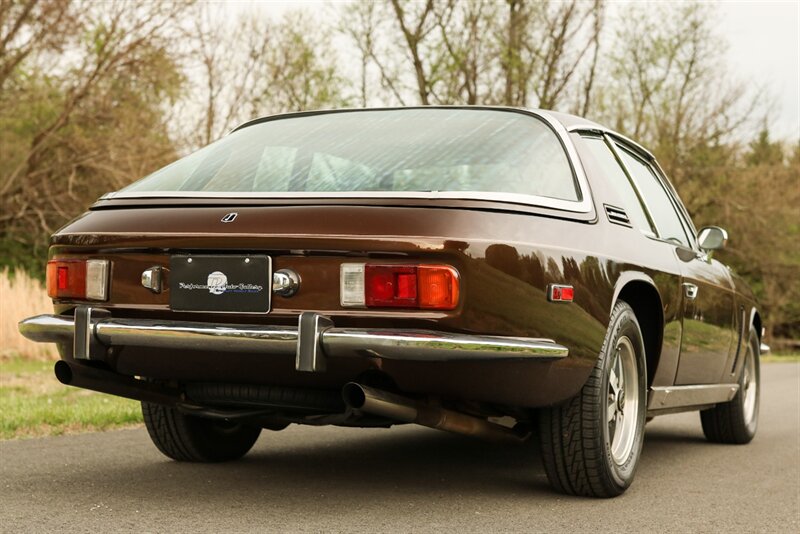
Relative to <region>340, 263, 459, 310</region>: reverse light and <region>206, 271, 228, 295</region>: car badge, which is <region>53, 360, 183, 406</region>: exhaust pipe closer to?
<region>206, 271, 228, 295</region>: car badge

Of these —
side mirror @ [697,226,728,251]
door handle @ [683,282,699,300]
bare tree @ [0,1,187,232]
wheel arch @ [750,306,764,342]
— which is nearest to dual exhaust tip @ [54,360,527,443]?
door handle @ [683,282,699,300]

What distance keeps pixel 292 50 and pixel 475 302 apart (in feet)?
85.5

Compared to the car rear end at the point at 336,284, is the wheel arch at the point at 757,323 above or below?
below

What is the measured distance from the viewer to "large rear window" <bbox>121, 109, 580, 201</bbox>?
4.12 metres

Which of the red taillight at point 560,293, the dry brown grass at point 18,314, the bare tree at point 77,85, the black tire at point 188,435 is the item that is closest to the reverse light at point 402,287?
the red taillight at point 560,293

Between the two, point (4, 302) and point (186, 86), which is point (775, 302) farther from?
point (4, 302)

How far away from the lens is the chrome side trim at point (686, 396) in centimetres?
510

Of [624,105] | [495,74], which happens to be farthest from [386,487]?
[624,105]

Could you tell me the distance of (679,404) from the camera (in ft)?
18.2

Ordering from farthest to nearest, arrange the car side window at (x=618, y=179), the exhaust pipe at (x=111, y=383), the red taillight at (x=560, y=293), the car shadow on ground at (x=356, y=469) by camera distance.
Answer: the car side window at (x=618, y=179) → the car shadow on ground at (x=356, y=469) → the exhaust pipe at (x=111, y=383) → the red taillight at (x=560, y=293)

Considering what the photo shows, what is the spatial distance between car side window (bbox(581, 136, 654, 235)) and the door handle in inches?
14.4

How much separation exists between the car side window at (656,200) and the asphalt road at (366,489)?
49.1 inches

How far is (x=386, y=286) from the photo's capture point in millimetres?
3711

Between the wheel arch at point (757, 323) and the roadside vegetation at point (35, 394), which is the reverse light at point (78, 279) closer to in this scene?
the roadside vegetation at point (35, 394)
